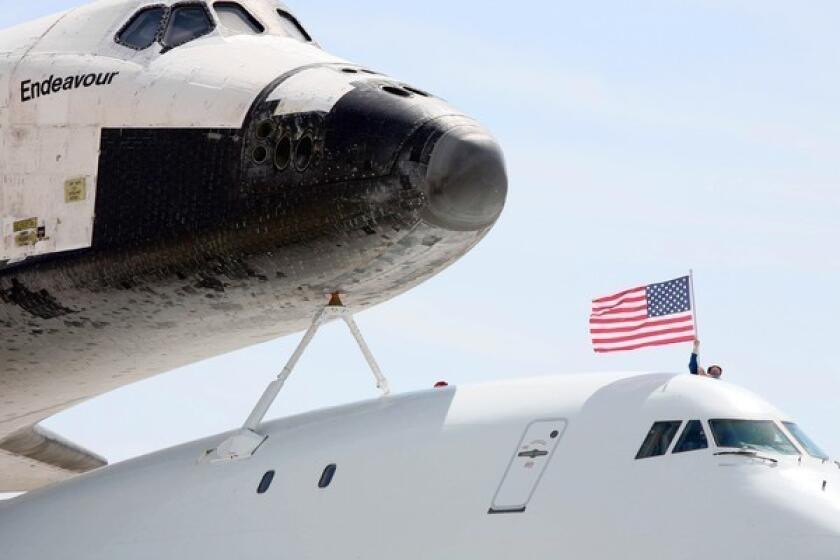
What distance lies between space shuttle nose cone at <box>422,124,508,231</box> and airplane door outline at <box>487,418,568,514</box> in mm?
1899

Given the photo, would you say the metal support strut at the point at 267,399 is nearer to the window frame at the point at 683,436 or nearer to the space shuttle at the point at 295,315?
the space shuttle at the point at 295,315

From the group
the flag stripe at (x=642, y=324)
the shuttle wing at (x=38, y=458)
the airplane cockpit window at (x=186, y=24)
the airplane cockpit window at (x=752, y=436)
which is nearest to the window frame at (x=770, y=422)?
the airplane cockpit window at (x=752, y=436)

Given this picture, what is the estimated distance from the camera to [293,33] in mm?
18031

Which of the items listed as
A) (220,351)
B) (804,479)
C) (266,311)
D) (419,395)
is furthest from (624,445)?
(220,351)

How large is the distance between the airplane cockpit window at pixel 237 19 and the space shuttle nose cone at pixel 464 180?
3272mm

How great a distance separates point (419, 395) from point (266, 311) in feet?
5.49

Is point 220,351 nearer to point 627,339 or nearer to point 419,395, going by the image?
point 419,395

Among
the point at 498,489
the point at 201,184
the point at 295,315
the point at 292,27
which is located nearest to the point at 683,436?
the point at 498,489

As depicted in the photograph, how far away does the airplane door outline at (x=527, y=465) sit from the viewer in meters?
15.0

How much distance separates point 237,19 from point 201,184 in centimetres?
239

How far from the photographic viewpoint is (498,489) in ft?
49.6

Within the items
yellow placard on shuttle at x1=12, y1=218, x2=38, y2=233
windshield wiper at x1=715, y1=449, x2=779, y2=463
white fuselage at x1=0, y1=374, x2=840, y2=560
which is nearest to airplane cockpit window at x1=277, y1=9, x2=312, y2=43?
yellow placard on shuttle at x1=12, y1=218, x2=38, y2=233

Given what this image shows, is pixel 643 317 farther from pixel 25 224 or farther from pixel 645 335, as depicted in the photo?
pixel 25 224

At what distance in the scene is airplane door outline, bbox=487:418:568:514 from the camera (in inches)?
589
